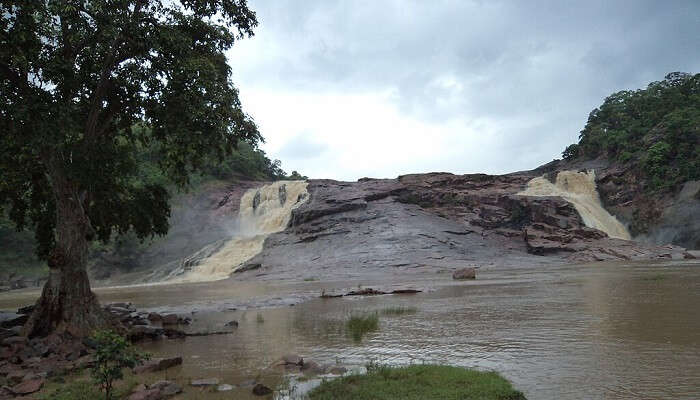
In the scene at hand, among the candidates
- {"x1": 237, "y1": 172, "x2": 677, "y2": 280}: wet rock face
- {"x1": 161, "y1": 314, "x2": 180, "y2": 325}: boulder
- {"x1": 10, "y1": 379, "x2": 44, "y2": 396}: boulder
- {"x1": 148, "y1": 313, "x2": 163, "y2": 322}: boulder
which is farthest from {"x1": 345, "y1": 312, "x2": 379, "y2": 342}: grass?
{"x1": 237, "y1": 172, "x2": 677, "y2": 280}: wet rock face

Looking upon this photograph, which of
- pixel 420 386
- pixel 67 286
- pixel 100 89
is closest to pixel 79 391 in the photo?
pixel 420 386

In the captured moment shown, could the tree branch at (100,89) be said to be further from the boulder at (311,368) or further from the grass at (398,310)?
the grass at (398,310)

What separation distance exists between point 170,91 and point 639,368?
35.9 feet

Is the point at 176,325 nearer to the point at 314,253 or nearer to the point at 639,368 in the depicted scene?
the point at 639,368

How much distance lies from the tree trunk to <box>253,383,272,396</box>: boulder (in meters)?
6.77

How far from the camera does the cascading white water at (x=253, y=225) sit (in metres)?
46.3

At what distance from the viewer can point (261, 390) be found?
6457 mm

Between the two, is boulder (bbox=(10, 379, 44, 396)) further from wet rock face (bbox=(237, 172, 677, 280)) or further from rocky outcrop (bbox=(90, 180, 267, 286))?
rocky outcrop (bbox=(90, 180, 267, 286))

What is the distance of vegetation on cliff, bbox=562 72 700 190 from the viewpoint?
52.7 m

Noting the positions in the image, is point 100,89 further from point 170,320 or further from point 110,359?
point 110,359

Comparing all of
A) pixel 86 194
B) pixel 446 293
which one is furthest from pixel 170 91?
pixel 446 293

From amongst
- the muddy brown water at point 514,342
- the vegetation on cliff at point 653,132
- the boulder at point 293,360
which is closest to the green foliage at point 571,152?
the vegetation on cliff at point 653,132

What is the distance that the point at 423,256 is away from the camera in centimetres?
4275

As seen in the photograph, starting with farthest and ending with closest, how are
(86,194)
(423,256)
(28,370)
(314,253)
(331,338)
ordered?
(314,253)
(423,256)
(86,194)
(331,338)
(28,370)
